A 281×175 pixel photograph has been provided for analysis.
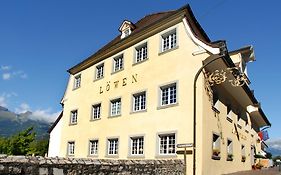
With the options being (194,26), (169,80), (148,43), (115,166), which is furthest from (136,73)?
(115,166)

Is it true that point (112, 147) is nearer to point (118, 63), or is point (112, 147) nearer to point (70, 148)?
point (118, 63)

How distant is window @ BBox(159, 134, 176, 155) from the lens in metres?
16.7

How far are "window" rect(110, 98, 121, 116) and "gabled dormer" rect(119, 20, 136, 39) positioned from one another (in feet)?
17.0

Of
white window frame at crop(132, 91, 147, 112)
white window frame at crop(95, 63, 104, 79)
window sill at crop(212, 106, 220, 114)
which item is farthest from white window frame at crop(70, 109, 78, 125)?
window sill at crop(212, 106, 220, 114)

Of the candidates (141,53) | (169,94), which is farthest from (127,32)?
(169,94)

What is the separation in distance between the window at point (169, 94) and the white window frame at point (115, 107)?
4.31m

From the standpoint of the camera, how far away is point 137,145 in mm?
19125

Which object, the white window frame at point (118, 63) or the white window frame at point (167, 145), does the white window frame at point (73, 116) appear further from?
the white window frame at point (167, 145)

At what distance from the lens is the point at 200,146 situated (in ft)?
51.0

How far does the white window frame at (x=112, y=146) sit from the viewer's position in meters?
20.8

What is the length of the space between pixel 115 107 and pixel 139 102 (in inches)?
111

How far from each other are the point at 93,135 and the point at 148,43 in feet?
27.2

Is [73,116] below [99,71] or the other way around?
below

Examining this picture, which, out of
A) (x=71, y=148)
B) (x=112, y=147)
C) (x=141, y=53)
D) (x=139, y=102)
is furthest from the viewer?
(x=71, y=148)
